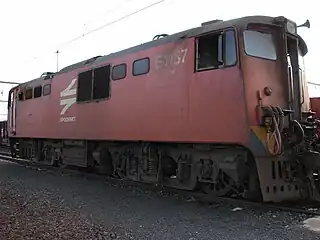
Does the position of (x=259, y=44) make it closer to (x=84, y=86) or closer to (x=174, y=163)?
(x=174, y=163)

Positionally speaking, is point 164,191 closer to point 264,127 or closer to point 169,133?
point 169,133

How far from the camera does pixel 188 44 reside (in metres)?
8.29

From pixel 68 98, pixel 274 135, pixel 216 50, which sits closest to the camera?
pixel 274 135

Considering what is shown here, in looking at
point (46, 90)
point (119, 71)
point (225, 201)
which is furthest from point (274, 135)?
point (46, 90)

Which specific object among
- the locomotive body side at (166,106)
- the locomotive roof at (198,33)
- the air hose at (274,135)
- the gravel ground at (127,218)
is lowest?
the gravel ground at (127,218)

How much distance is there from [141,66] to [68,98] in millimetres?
4259

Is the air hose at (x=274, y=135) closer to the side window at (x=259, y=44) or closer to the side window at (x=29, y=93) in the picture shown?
the side window at (x=259, y=44)

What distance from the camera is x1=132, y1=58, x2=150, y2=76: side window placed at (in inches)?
374

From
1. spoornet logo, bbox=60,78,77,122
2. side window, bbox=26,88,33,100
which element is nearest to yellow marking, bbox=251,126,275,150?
spoornet logo, bbox=60,78,77,122

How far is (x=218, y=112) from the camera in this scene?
752 centimetres

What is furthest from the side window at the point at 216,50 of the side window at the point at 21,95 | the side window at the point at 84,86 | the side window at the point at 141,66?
the side window at the point at 21,95

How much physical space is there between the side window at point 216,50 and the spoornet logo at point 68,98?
5.75 meters

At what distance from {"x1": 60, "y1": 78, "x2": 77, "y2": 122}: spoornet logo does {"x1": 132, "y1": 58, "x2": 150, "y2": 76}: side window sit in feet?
11.1

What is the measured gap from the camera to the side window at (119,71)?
33.9ft
